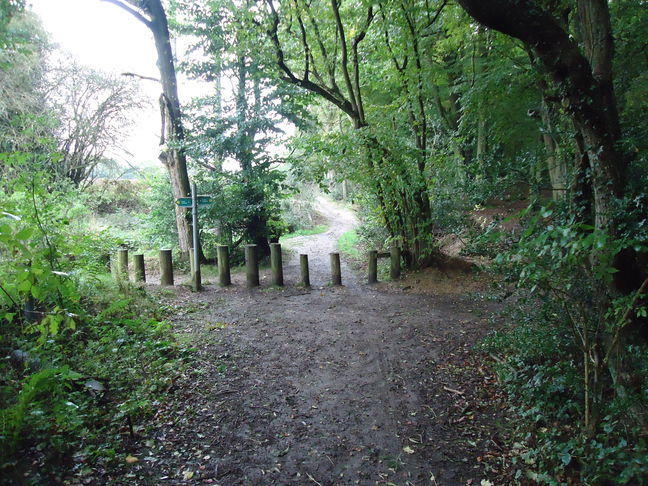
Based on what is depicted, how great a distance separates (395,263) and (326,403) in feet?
17.7

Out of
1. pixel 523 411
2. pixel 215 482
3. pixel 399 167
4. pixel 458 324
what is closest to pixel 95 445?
pixel 215 482

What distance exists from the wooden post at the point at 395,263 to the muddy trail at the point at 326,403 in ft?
6.83

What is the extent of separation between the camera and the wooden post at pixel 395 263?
8.80 meters

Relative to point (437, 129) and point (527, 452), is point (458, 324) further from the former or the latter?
point (437, 129)

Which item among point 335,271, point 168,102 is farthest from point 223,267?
point 168,102

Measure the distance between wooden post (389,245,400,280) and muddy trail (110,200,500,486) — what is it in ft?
6.83

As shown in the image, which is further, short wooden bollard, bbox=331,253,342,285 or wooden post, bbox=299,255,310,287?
short wooden bollard, bbox=331,253,342,285

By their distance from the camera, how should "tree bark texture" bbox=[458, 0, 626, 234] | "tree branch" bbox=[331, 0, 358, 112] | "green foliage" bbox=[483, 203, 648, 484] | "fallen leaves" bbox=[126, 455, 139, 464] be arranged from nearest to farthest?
"green foliage" bbox=[483, 203, 648, 484] → "fallen leaves" bbox=[126, 455, 139, 464] → "tree bark texture" bbox=[458, 0, 626, 234] → "tree branch" bbox=[331, 0, 358, 112]

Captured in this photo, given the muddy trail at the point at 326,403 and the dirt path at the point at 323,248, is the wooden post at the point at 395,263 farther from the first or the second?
the muddy trail at the point at 326,403

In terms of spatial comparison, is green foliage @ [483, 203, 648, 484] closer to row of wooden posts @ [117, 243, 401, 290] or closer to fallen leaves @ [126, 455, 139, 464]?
fallen leaves @ [126, 455, 139, 464]

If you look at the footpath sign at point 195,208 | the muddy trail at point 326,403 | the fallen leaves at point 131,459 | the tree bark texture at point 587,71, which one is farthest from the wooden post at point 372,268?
the fallen leaves at point 131,459

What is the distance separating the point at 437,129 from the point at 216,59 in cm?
604

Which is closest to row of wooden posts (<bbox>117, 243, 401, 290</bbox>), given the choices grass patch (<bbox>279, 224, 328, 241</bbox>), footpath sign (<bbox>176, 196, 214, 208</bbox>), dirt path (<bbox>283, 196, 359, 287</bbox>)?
dirt path (<bbox>283, 196, 359, 287</bbox>)

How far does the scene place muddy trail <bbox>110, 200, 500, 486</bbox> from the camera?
2865 millimetres
